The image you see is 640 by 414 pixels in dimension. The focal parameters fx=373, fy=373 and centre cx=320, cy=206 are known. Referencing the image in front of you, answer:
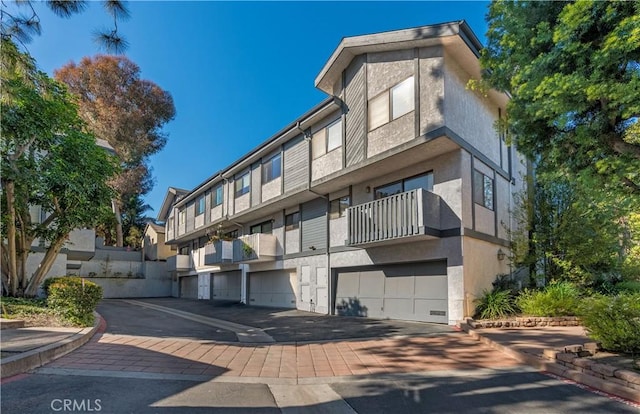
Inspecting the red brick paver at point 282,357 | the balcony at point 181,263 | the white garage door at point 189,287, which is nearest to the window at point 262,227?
the balcony at point 181,263

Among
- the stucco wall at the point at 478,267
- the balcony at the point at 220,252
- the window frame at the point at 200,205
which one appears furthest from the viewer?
the window frame at the point at 200,205

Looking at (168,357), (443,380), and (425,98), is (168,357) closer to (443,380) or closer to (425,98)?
(443,380)

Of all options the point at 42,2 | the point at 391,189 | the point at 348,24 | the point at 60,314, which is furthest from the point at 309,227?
the point at 42,2

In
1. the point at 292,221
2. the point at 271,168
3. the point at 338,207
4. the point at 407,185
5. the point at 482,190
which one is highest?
the point at 271,168

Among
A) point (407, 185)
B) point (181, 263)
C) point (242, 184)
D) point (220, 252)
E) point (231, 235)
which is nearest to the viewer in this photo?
point (407, 185)

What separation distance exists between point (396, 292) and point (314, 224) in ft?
16.7

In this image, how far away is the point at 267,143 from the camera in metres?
18.3

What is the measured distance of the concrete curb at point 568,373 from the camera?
4.68 meters

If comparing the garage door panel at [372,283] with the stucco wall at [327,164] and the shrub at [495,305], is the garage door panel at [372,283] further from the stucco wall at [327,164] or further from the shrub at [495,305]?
the stucco wall at [327,164]

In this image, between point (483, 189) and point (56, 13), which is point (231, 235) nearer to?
point (483, 189)

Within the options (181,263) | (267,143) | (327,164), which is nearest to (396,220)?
(327,164)

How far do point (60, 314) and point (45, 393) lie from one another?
4.86m

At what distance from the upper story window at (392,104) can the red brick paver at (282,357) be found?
692cm

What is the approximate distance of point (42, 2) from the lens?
5.69 meters
